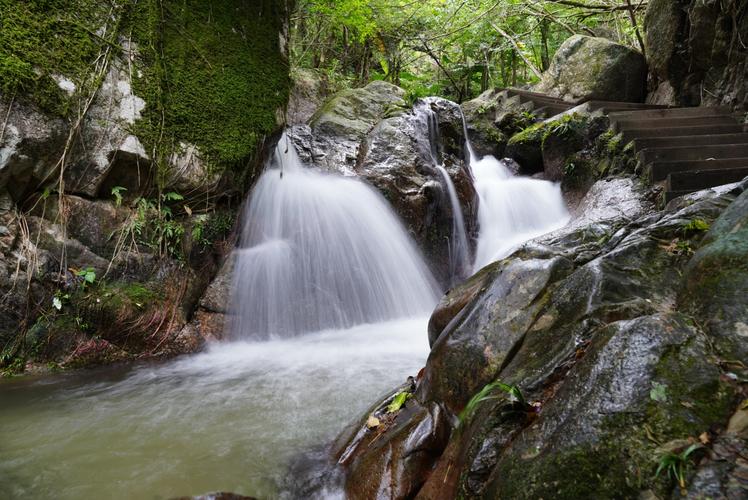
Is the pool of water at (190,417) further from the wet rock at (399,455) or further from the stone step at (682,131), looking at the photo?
the stone step at (682,131)

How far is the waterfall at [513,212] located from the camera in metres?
7.28

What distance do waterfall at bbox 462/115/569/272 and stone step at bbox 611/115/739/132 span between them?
57.4 inches

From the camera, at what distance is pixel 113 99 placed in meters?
4.36

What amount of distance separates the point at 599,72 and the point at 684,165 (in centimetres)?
531

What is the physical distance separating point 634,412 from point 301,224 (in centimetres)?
499

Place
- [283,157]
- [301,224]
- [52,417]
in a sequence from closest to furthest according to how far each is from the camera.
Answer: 1. [52,417]
2. [301,224]
3. [283,157]

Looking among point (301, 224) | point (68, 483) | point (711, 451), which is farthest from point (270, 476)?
point (301, 224)

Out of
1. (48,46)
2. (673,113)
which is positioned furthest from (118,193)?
(673,113)

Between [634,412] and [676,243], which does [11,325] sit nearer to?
[634,412]

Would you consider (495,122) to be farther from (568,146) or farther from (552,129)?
(568,146)

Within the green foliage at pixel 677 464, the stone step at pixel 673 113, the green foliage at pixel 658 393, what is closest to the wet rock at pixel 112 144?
the green foliage at pixel 658 393

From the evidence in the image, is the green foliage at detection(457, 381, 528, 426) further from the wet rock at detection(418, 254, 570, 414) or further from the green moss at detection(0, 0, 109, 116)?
the green moss at detection(0, 0, 109, 116)

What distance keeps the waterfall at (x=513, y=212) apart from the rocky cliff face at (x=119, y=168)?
4162mm

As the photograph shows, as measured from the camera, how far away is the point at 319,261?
5.76 metres
